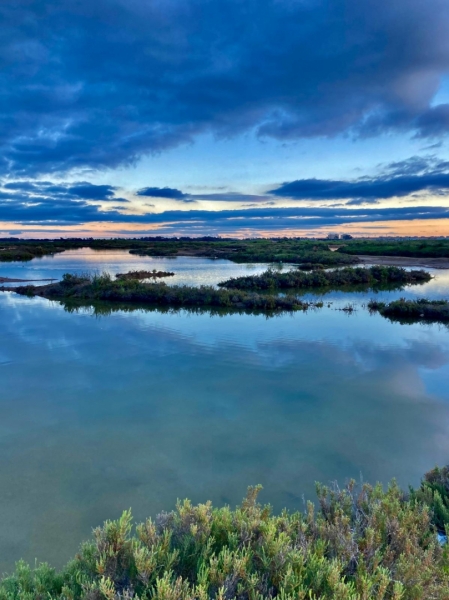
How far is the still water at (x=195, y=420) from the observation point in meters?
4.44

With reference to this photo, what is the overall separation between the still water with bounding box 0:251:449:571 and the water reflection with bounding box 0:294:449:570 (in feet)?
0.07

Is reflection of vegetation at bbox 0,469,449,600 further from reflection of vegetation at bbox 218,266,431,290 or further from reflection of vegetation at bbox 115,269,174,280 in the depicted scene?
reflection of vegetation at bbox 115,269,174,280

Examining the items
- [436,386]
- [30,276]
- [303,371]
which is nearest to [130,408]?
[303,371]

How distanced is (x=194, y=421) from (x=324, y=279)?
65.1ft

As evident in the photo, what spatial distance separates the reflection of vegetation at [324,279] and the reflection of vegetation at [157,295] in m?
4.73

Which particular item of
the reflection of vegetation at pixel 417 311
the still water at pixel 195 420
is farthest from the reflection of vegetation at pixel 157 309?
the still water at pixel 195 420

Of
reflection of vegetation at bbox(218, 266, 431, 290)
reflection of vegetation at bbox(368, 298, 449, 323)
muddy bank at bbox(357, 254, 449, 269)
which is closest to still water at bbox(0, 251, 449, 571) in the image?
reflection of vegetation at bbox(368, 298, 449, 323)

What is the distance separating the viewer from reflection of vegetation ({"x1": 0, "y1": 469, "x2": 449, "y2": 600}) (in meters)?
2.21

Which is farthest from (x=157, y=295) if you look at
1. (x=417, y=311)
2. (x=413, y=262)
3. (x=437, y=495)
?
(x=413, y=262)

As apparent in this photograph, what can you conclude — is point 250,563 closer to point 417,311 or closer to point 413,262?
point 417,311

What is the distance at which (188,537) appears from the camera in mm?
2701

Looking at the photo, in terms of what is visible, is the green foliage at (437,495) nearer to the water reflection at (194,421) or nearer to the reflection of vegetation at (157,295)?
the water reflection at (194,421)

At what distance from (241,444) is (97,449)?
1.96 meters

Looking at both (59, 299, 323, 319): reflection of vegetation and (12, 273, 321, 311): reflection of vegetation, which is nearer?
(59, 299, 323, 319): reflection of vegetation
